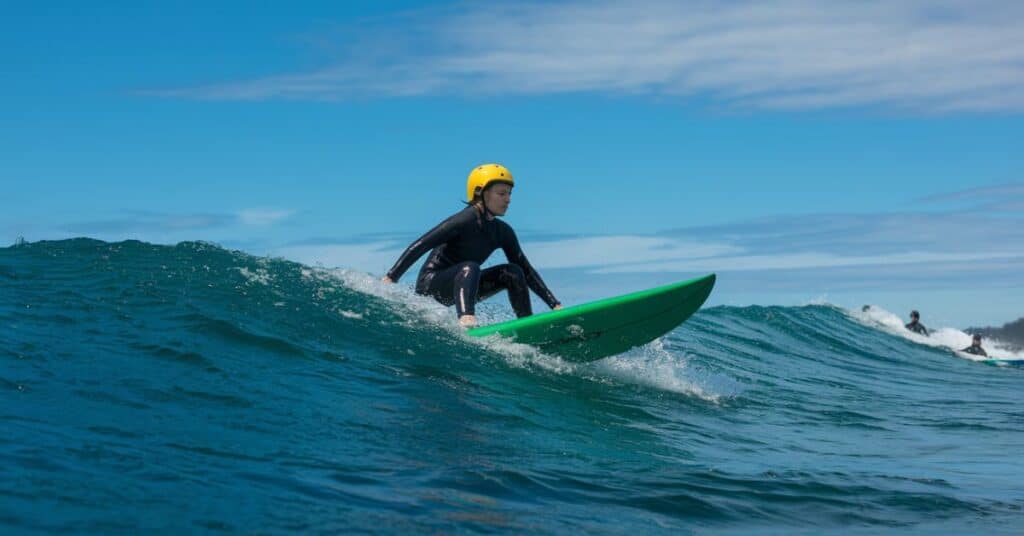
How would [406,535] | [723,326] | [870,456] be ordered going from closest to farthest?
[406,535]
[870,456]
[723,326]

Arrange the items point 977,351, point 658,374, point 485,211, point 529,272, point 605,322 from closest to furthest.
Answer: point 605,322, point 485,211, point 529,272, point 658,374, point 977,351

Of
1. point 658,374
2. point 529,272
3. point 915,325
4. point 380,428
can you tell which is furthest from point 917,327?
point 380,428

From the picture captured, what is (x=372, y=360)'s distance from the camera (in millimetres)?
8969

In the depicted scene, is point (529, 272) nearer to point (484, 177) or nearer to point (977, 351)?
point (484, 177)

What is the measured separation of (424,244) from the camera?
9797 millimetres

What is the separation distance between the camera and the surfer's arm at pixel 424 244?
9.74 m

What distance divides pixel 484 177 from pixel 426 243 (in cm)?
88

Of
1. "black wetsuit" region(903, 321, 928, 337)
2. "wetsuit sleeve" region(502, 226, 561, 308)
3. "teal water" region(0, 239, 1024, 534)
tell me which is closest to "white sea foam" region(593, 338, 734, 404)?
"teal water" region(0, 239, 1024, 534)

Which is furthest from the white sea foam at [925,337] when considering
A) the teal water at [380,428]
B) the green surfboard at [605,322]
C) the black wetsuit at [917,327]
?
the green surfboard at [605,322]

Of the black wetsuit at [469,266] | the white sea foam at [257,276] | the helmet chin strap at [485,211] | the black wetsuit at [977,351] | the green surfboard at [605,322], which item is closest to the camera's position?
the green surfboard at [605,322]

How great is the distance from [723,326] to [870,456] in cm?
1316

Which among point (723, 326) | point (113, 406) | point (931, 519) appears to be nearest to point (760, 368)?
point (723, 326)

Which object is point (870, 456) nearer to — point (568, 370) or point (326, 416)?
point (568, 370)

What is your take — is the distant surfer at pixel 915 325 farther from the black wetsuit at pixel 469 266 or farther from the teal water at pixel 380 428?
the black wetsuit at pixel 469 266
